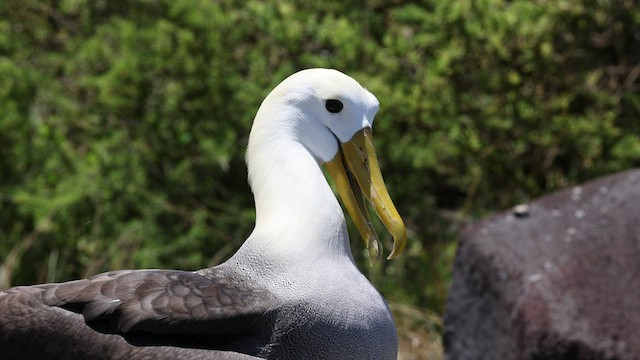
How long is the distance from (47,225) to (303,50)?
2127mm

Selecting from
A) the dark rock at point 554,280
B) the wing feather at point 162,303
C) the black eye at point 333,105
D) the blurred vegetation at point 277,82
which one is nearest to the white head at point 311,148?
the black eye at point 333,105

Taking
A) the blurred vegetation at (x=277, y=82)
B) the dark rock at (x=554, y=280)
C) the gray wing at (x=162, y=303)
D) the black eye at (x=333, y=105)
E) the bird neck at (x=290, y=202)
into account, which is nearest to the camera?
the gray wing at (x=162, y=303)

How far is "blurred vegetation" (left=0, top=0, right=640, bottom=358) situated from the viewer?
27.8 feet

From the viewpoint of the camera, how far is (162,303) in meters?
3.92

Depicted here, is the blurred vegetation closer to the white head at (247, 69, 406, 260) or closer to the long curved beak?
the long curved beak

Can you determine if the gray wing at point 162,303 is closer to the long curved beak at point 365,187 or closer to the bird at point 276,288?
the bird at point 276,288

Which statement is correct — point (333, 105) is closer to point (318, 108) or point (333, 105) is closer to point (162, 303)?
point (318, 108)

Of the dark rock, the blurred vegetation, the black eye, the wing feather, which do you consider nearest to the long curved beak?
the black eye

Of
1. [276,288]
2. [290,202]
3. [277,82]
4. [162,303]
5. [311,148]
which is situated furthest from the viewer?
[277,82]

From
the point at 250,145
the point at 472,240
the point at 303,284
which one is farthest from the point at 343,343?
the point at 472,240

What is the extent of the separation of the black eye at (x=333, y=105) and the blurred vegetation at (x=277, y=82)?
4.07 metres

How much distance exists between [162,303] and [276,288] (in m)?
0.39

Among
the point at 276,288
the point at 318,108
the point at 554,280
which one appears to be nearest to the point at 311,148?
the point at 318,108

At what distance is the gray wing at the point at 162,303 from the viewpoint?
3.91 metres
